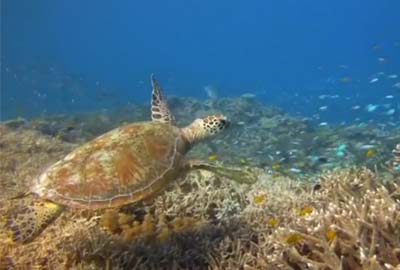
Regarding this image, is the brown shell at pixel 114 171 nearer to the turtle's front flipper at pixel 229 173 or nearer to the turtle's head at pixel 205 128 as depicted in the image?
the turtle's front flipper at pixel 229 173

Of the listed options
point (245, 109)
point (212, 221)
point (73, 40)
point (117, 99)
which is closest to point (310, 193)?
point (212, 221)

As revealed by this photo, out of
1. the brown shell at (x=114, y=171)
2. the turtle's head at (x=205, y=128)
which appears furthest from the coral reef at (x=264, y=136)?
the brown shell at (x=114, y=171)

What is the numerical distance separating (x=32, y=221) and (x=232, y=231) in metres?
1.89

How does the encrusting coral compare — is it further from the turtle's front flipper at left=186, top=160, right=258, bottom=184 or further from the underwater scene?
the turtle's front flipper at left=186, top=160, right=258, bottom=184

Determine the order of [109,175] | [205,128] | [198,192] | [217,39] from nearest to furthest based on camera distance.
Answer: [109,175] → [198,192] → [205,128] → [217,39]

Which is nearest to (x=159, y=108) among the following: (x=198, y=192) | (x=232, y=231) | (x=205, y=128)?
(x=205, y=128)

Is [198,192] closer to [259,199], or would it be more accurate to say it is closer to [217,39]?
[259,199]

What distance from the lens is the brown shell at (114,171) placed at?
12.8 ft

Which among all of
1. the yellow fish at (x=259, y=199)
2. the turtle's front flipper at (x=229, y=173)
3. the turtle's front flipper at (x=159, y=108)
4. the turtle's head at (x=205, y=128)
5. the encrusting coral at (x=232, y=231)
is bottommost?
the encrusting coral at (x=232, y=231)

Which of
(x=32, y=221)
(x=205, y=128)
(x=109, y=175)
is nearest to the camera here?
(x=32, y=221)

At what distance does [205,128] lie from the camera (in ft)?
17.2

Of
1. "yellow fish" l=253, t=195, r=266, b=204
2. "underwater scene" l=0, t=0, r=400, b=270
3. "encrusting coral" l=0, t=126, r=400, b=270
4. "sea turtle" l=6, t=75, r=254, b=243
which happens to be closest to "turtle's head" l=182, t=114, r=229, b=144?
"underwater scene" l=0, t=0, r=400, b=270

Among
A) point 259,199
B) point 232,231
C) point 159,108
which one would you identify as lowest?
point 232,231

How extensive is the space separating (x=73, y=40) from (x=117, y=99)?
8274 centimetres
